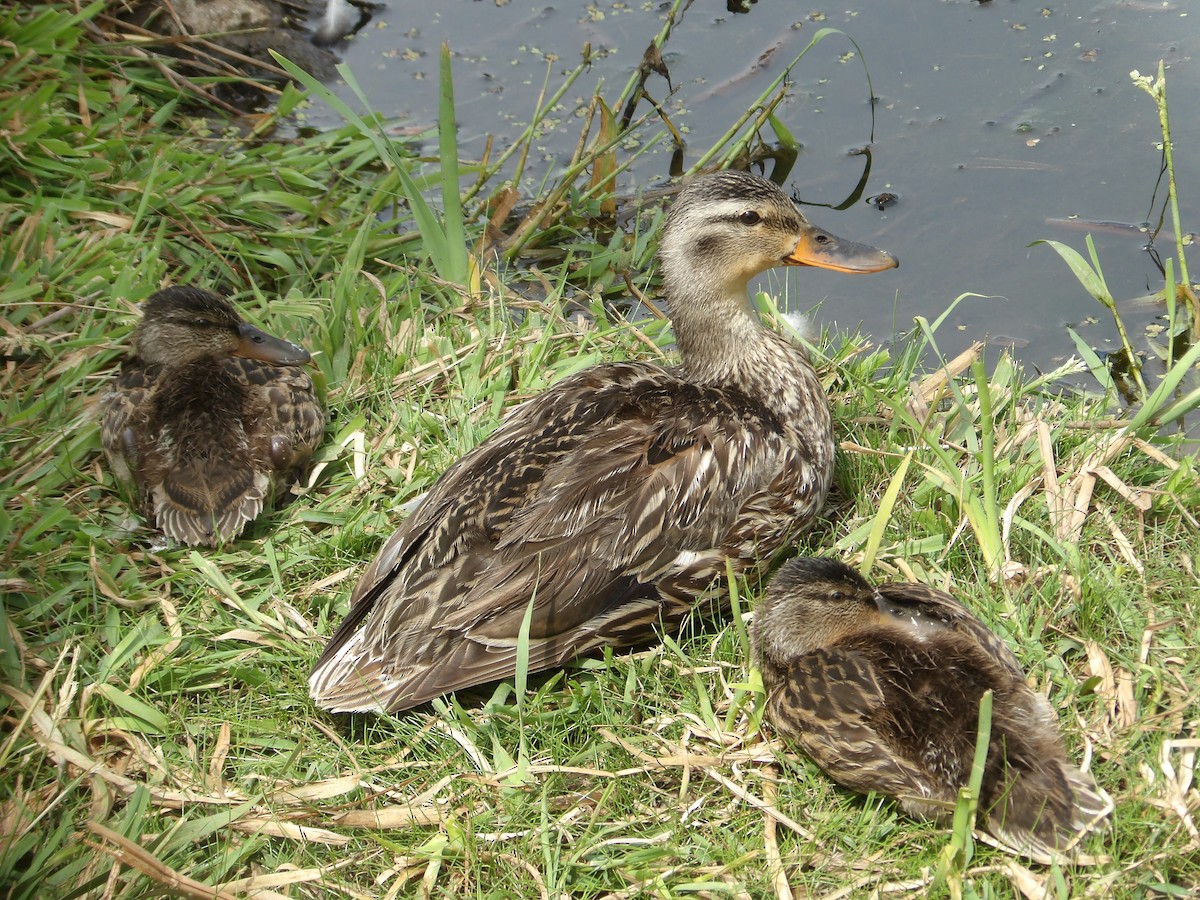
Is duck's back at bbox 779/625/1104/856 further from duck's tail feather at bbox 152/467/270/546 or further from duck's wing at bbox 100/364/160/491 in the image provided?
duck's wing at bbox 100/364/160/491

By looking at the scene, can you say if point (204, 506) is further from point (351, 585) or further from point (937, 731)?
point (937, 731)

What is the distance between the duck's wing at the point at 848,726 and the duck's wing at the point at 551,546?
22.4 inches

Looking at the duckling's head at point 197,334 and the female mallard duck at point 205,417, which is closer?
the female mallard duck at point 205,417

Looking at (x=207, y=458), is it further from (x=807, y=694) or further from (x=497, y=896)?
(x=807, y=694)

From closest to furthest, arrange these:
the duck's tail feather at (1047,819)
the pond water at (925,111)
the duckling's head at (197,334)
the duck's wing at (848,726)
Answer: the duck's tail feather at (1047,819)
the duck's wing at (848,726)
the duckling's head at (197,334)
the pond water at (925,111)

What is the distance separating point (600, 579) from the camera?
3.56m

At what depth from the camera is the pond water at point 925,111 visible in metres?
5.13

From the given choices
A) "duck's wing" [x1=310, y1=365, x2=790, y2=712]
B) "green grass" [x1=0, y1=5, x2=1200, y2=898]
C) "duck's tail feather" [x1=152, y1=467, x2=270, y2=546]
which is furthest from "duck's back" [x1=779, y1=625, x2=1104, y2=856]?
"duck's tail feather" [x1=152, y1=467, x2=270, y2=546]

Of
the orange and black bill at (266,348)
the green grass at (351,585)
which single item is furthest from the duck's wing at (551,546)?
the orange and black bill at (266,348)

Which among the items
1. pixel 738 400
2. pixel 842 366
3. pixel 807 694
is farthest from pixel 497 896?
pixel 842 366

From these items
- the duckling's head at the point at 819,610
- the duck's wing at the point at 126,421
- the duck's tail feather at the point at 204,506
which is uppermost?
the duckling's head at the point at 819,610

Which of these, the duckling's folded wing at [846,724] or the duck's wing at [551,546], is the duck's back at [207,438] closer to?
the duck's wing at [551,546]

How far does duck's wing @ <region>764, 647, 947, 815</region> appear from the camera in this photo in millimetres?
2955

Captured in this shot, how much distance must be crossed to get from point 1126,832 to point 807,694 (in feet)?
2.56
